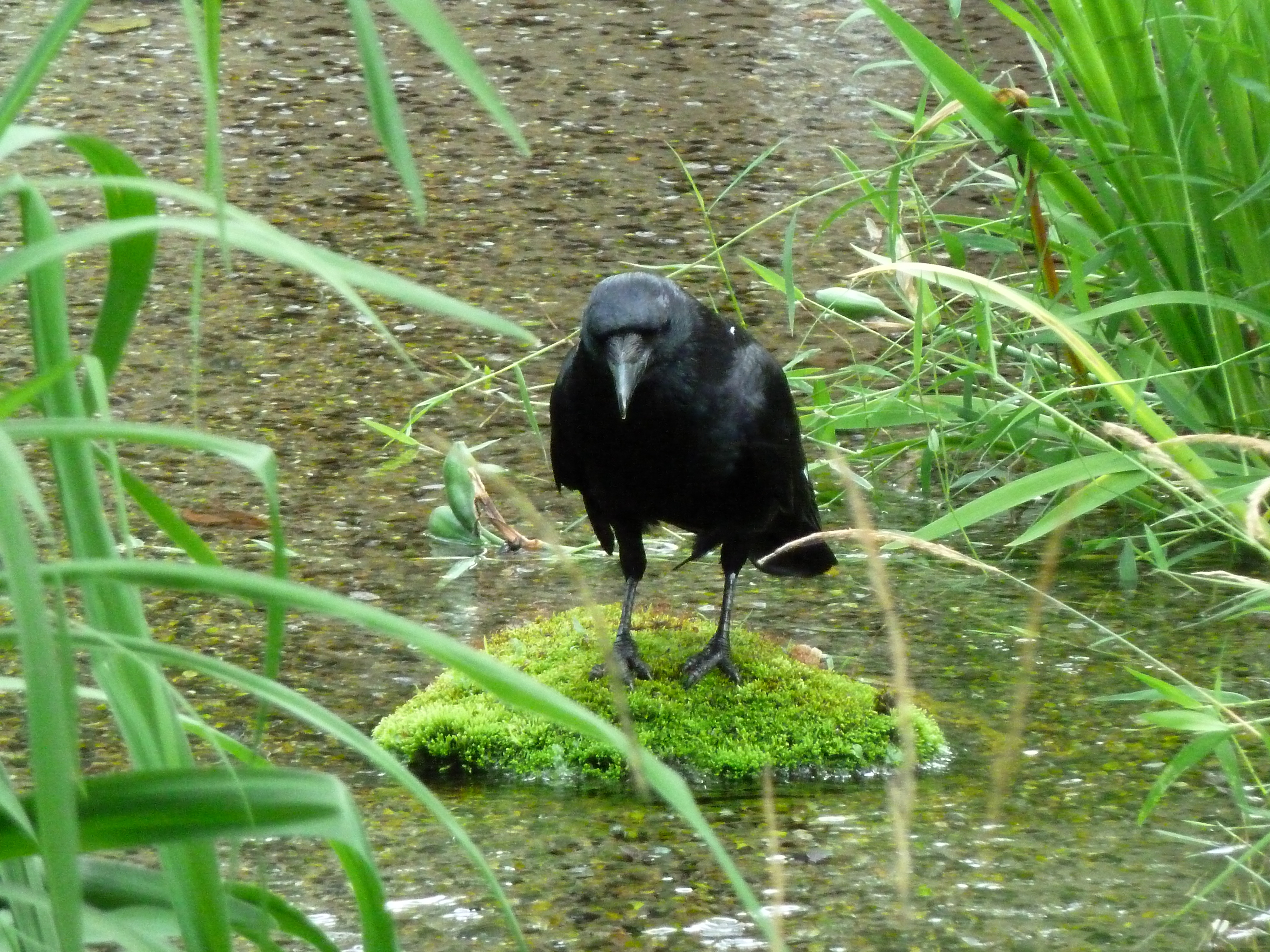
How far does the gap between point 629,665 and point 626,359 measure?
0.62 metres

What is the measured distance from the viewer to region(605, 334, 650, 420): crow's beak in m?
2.77

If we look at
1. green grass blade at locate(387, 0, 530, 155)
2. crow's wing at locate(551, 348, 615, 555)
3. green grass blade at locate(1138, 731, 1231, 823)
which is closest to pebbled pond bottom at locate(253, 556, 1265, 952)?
green grass blade at locate(1138, 731, 1231, 823)

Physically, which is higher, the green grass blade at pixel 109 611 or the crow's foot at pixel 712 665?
the green grass blade at pixel 109 611

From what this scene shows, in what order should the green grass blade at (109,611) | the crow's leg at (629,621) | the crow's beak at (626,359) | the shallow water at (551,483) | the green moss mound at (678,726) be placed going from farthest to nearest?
the crow's leg at (629,621)
the crow's beak at (626,359)
the green moss mound at (678,726)
the shallow water at (551,483)
the green grass blade at (109,611)

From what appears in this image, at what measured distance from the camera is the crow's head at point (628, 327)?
2791 millimetres

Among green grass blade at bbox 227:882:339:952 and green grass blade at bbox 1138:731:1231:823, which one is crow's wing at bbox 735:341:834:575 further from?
green grass blade at bbox 227:882:339:952

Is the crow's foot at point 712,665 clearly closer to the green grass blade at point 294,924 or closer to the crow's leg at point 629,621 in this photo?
the crow's leg at point 629,621

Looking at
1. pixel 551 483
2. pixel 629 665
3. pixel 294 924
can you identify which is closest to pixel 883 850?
pixel 629 665

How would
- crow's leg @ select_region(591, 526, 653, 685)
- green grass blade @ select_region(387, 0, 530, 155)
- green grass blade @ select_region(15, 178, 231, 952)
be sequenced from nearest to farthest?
green grass blade @ select_region(387, 0, 530, 155)
green grass blade @ select_region(15, 178, 231, 952)
crow's leg @ select_region(591, 526, 653, 685)

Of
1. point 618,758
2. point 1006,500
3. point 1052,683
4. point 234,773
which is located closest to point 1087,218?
point 1006,500

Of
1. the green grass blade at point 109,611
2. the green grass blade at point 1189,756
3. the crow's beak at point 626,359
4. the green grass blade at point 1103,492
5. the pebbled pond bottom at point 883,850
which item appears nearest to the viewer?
Answer: the green grass blade at point 109,611

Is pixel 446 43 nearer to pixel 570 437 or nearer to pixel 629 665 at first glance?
pixel 570 437

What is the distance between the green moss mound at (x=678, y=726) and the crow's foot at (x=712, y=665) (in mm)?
16

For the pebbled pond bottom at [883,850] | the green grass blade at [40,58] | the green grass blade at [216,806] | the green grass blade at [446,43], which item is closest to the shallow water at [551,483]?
the pebbled pond bottom at [883,850]
